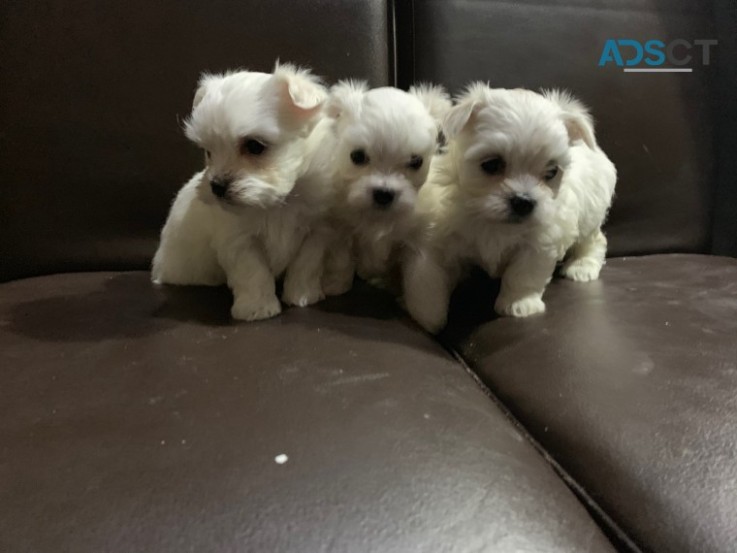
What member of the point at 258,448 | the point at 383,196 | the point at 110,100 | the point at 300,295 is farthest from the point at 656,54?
the point at 258,448

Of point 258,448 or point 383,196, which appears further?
point 383,196

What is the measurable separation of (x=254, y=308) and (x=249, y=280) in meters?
0.08

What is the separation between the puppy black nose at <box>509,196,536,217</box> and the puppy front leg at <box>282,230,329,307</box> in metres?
0.42

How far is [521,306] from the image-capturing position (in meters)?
1.37

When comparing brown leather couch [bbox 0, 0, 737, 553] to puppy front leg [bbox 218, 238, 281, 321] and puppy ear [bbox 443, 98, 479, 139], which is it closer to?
puppy front leg [bbox 218, 238, 281, 321]

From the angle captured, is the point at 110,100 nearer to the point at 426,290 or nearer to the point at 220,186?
the point at 220,186

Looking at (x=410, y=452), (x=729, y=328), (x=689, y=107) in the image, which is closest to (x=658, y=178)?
(x=689, y=107)

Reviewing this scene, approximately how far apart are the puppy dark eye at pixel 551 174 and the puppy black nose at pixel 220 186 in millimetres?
674

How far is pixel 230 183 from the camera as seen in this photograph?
1.26m

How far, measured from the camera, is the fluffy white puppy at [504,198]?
4.36 ft

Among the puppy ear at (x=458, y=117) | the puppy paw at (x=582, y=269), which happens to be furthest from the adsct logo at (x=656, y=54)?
the puppy ear at (x=458, y=117)

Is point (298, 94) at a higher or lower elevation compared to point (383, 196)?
higher

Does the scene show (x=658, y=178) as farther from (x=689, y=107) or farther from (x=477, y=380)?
(x=477, y=380)

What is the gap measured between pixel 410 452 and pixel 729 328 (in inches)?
30.3
